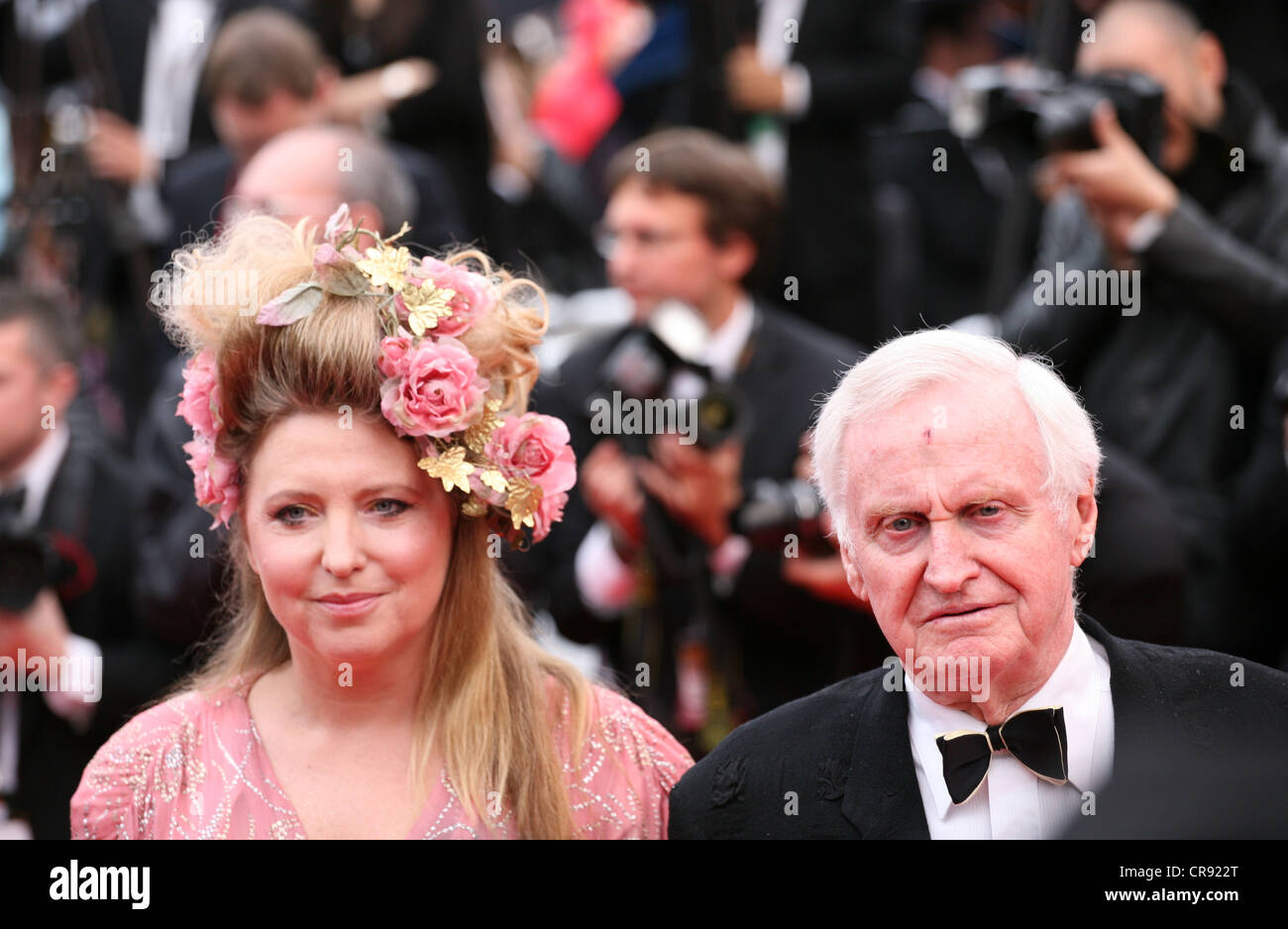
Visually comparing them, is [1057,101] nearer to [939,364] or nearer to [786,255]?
[786,255]

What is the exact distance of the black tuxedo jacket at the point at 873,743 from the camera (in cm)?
284

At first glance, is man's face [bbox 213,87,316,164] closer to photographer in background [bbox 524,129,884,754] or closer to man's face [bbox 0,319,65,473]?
man's face [bbox 0,319,65,473]

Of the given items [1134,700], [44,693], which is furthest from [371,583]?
[44,693]

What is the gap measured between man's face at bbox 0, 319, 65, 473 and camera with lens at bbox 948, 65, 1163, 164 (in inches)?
107

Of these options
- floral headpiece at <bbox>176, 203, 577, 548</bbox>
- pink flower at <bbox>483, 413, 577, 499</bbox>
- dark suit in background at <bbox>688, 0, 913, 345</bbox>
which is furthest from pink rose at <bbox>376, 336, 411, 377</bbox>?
dark suit in background at <bbox>688, 0, 913, 345</bbox>

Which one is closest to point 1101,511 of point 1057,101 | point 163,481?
point 1057,101

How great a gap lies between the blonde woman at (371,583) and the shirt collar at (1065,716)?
534 millimetres

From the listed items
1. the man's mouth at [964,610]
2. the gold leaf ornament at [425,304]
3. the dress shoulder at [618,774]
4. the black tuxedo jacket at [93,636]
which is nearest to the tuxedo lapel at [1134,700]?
the man's mouth at [964,610]

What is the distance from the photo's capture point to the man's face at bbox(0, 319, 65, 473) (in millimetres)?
5102

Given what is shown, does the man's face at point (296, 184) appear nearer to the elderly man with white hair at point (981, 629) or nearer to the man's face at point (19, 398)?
the man's face at point (19, 398)

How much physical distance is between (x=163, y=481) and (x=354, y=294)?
7.15ft

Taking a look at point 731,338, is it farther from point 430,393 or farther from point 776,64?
point 430,393

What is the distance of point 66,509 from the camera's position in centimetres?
516

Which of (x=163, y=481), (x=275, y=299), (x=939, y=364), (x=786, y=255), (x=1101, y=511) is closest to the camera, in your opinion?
(x=939, y=364)
